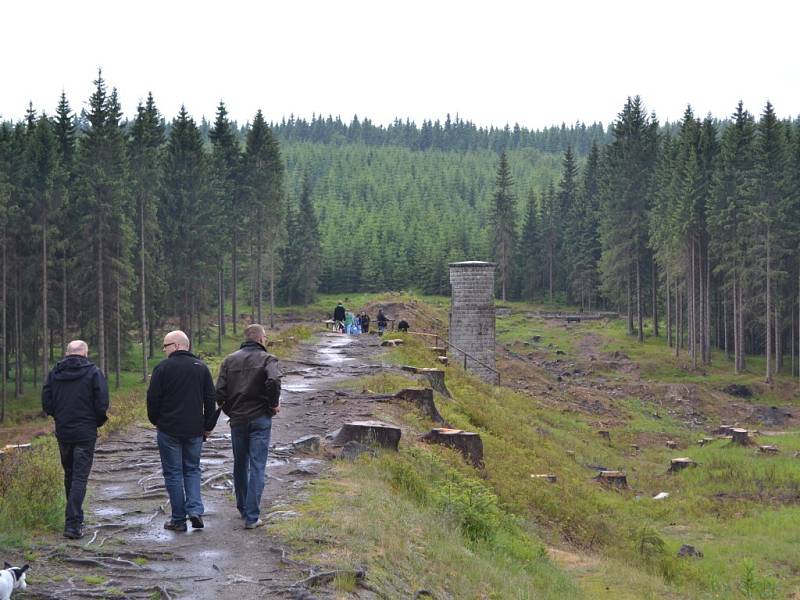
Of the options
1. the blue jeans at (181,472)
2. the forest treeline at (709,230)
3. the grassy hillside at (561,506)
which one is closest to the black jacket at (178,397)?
the blue jeans at (181,472)

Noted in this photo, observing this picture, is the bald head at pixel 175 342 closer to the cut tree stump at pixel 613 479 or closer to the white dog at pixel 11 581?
the white dog at pixel 11 581

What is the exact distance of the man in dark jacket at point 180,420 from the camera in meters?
10.1

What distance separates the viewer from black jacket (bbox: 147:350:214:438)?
10.1m

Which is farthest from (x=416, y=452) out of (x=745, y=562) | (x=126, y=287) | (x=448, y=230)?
(x=448, y=230)

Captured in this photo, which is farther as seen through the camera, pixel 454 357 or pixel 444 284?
pixel 444 284

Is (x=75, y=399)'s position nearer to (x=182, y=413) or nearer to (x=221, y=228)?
(x=182, y=413)

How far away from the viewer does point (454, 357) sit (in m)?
40.9

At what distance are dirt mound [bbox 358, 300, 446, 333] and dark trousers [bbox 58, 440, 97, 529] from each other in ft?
145

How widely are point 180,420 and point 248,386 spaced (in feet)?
2.64

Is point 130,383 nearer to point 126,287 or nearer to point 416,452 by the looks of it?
point 126,287

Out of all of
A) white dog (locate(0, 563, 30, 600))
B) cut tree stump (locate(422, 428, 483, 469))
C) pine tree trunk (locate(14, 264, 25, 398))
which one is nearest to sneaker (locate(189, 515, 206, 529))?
white dog (locate(0, 563, 30, 600))

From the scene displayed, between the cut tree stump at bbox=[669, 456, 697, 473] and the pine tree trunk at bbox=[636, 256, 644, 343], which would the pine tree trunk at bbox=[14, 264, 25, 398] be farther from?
the pine tree trunk at bbox=[636, 256, 644, 343]

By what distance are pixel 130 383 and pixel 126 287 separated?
16.8ft

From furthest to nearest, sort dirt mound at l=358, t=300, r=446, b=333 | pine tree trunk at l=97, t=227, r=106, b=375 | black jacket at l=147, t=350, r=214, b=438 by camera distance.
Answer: dirt mound at l=358, t=300, r=446, b=333 < pine tree trunk at l=97, t=227, r=106, b=375 < black jacket at l=147, t=350, r=214, b=438
